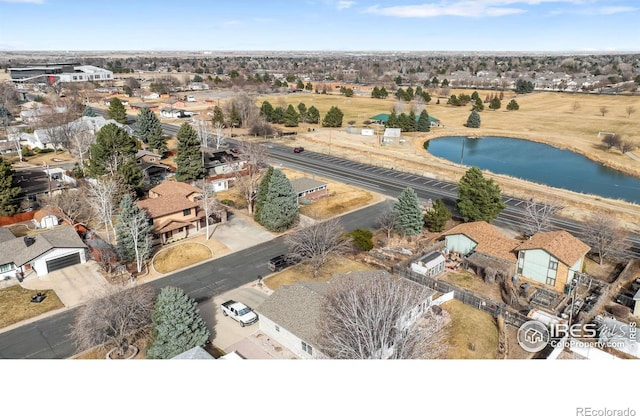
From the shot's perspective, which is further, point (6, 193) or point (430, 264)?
point (6, 193)

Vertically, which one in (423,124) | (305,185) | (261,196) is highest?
(423,124)

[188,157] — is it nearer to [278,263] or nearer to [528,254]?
[278,263]

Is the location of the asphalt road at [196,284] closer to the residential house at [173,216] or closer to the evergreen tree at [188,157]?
the residential house at [173,216]

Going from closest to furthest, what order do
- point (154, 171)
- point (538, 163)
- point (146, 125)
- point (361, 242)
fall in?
1. point (361, 242)
2. point (154, 171)
3. point (146, 125)
4. point (538, 163)

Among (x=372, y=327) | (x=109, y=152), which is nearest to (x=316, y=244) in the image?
(x=372, y=327)

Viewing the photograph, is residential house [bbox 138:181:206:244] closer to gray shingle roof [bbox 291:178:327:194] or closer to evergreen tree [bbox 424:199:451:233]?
gray shingle roof [bbox 291:178:327:194]

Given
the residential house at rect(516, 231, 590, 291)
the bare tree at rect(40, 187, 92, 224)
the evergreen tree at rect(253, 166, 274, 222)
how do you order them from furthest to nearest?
the evergreen tree at rect(253, 166, 274, 222) < the bare tree at rect(40, 187, 92, 224) < the residential house at rect(516, 231, 590, 291)

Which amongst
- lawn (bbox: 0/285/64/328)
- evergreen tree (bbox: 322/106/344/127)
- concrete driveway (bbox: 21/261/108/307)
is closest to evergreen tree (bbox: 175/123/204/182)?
concrete driveway (bbox: 21/261/108/307)
